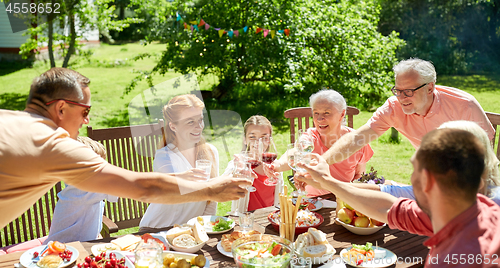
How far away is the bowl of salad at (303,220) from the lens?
2.72 meters

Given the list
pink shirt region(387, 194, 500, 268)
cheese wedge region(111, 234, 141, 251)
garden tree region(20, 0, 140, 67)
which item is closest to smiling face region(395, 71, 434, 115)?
pink shirt region(387, 194, 500, 268)

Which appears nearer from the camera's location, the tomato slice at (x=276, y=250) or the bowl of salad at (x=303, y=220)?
the tomato slice at (x=276, y=250)

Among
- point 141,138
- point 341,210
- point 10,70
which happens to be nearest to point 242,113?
point 141,138

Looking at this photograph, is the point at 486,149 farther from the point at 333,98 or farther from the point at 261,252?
the point at 333,98

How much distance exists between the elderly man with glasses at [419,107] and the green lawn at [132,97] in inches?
48.0

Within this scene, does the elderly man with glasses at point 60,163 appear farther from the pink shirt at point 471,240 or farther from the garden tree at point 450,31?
the garden tree at point 450,31

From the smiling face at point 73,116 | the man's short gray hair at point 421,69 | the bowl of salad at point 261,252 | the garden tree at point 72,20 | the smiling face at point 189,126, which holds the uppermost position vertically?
the garden tree at point 72,20

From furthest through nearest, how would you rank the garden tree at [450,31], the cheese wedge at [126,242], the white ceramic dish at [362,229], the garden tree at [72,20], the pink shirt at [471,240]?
the garden tree at [450,31] → the garden tree at [72,20] → the white ceramic dish at [362,229] → the cheese wedge at [126,242] → the pink shirt at [471,240]

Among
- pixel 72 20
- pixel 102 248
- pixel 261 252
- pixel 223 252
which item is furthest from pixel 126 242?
pixel 72 20

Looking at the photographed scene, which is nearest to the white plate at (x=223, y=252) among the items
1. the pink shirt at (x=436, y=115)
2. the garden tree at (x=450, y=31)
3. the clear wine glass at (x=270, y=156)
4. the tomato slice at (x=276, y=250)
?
the tomato slice at (x=276, y=250)

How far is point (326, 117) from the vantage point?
4043 mm

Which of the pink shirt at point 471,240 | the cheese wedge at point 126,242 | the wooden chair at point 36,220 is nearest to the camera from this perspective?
the pink shirt at point 471,240

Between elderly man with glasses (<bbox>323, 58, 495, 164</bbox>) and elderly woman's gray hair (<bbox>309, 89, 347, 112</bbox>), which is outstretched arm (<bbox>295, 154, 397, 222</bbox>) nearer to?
elderly man with glasses (<bbox>323, 58, 495, 164</bbox>)

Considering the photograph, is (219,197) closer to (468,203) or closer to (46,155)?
(46,155)
